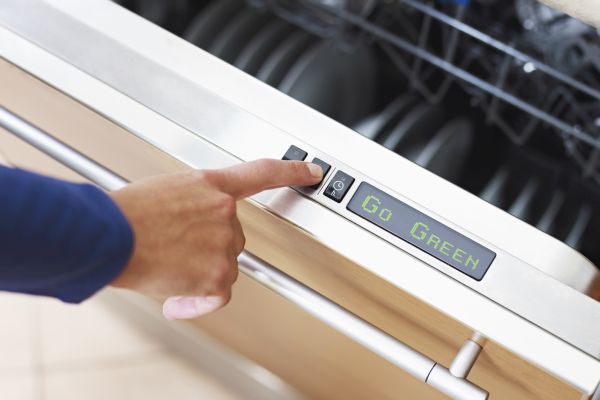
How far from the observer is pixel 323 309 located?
529 mm

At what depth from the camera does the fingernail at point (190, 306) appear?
0.58m

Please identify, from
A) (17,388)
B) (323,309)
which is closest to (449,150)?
(323,309)

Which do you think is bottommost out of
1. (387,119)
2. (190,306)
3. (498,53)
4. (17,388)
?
(17,388)

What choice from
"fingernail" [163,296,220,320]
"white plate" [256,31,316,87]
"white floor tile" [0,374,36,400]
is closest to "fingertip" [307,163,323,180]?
"fingernail" [163,296,220,320]

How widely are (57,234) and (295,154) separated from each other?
0.18 m

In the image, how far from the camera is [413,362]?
1.66 feet

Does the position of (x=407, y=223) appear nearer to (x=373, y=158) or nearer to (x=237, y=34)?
(x=373, y=158)

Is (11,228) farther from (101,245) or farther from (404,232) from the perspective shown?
(404,232)

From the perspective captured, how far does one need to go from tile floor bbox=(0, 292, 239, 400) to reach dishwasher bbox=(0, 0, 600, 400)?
299 millimetres

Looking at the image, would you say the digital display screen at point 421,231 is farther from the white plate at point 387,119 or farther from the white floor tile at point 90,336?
the white floor tile at point 90,336

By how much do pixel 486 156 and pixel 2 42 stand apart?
20.1 inches

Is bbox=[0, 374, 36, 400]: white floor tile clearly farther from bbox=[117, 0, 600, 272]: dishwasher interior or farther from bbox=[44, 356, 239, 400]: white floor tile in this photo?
bbox=[117, 0, 600, 272]: dishwasher interior

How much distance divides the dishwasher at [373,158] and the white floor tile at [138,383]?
0.27 m

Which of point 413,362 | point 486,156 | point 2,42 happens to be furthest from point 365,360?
point 2,42
